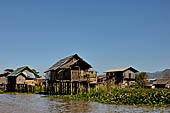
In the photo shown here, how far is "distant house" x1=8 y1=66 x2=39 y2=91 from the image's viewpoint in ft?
161

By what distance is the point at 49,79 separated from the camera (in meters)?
39.8

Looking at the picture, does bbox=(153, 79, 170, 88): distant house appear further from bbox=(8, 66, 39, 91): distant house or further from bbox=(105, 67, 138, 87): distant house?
bbox=(8, 66, 39, 91): distant house

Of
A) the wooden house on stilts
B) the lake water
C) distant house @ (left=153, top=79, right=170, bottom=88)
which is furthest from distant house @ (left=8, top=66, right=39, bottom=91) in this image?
distant house @ (left=153, top=79, right=170, bottom=88)

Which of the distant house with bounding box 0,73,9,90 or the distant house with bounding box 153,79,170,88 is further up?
the distant house with bounding box 0,73,9,90

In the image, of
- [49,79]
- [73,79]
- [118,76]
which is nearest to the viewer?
[73,79]

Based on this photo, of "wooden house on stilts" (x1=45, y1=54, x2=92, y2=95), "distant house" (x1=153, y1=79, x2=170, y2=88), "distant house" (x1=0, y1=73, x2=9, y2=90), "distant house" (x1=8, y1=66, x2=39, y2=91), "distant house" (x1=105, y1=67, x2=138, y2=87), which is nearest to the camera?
"wooden house on stilts" (x1=45, y1=54, x2=92, y2=95)

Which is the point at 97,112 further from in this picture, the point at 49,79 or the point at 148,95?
the point at 49,79

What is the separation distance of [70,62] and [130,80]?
25612mm

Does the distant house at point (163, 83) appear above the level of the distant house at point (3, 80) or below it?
below

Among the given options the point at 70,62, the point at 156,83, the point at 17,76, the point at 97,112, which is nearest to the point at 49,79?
the point at 70,62

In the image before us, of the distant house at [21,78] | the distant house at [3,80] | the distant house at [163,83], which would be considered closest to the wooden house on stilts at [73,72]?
the distant house at [21,78]

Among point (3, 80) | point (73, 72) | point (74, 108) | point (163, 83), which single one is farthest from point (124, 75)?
point (74, 108)

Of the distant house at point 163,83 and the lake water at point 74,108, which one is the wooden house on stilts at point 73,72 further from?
the distant house at point 163,83

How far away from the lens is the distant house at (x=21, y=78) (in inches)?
1927
